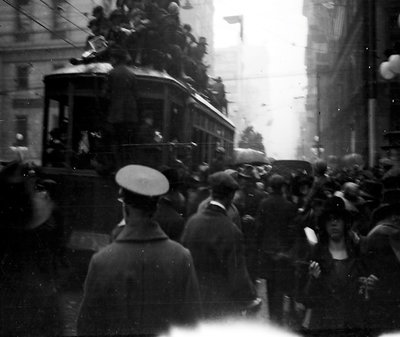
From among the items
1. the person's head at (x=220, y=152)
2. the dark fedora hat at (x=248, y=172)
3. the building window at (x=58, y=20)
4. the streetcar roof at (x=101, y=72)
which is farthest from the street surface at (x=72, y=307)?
the building window at (x=58, y=20)

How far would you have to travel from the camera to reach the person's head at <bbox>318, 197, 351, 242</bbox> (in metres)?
2.17

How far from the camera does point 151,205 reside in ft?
6.18

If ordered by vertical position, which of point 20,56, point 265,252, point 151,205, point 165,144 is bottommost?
point 265,252

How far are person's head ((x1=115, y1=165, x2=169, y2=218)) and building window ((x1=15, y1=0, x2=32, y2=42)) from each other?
32.5 inches

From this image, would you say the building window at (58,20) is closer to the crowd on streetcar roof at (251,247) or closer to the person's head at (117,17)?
the person's head at (117,17)

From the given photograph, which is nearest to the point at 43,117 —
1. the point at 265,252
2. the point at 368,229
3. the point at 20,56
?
the point at 20,56

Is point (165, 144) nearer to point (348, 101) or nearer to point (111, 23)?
point (111, 23)

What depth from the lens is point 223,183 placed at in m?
2.16

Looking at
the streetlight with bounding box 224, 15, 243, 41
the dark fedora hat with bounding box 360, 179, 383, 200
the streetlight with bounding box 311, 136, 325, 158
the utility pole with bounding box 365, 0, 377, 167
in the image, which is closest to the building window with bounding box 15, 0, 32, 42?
the streetlight with bounding box 224, 15, 243, 41

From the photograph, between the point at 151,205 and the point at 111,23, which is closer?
the point at 151,205

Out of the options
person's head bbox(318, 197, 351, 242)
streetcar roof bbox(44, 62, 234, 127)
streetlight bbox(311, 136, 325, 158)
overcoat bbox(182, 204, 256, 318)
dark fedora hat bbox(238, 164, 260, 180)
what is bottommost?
overcoat bbox(182, 204, 256, 318)

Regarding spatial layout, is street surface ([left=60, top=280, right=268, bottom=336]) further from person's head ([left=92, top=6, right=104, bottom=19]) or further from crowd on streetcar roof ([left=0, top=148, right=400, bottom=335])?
person's head ([left=92, top=6, right=104, bottom=19])

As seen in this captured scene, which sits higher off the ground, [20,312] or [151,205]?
[151,205]

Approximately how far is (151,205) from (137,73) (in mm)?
626
